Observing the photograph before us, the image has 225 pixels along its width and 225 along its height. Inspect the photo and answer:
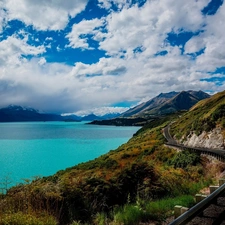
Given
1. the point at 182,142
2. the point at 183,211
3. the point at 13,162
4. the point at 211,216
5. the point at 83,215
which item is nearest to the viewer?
the point at 183,211

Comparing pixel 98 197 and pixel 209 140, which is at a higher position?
pixel 98 197

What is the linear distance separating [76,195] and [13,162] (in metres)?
74.9

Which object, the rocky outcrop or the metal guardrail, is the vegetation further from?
the rocky outcrop

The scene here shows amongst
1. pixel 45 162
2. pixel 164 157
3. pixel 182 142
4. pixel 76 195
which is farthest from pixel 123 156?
pixel 76 195

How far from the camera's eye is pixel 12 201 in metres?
7.17

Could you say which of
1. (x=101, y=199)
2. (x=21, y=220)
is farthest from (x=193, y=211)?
(x=101, y=199)

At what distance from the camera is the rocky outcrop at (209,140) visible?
177ft

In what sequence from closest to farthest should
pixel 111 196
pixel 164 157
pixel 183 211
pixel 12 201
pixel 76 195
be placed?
pixel 183 211, pixel 12 201, pixel 76 195, pixel 111 196, pixel 164 157

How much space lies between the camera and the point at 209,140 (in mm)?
57656

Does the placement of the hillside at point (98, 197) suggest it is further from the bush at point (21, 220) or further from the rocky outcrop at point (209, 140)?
the rocky outcrop at point (209, 140)

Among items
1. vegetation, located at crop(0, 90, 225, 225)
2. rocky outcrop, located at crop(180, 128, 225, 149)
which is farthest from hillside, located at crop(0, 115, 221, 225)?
rocky outcrop, located at crop(180, 128, 225, 149)

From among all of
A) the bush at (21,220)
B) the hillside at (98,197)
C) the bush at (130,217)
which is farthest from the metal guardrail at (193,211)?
the bush at (21,220)

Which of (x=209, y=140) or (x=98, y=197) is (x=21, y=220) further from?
(x=209, y=140)

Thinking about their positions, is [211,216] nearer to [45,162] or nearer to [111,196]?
[111,196]
